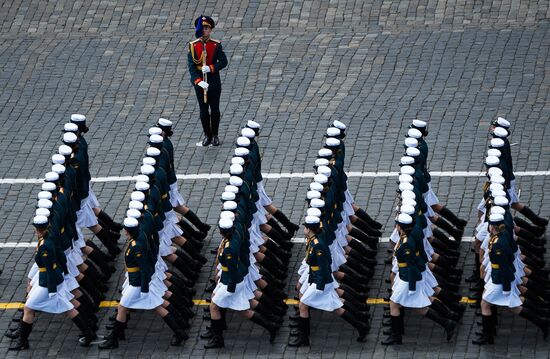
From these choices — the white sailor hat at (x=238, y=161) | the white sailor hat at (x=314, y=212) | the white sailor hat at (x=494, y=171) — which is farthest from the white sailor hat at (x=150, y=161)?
the white sailor hat at (x=494, y=171)

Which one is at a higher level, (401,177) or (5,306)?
(401,177)

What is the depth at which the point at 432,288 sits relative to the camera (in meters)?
19.2

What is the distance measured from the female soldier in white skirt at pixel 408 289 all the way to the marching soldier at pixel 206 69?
6.22 metres

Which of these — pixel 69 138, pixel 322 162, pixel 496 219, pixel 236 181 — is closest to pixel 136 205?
pixel 236 181

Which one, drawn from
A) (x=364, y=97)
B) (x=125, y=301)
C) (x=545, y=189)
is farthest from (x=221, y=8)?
(x=125, y=301)

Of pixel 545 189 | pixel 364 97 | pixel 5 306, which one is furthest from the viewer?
pixel 364 97

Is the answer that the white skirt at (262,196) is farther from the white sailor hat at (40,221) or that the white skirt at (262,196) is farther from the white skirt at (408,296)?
the white sailor hat at (40,221)

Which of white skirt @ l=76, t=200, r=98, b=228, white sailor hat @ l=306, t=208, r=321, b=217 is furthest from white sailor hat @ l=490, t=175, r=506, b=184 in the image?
white skirt @ l=76, t=200, r=98, b=228

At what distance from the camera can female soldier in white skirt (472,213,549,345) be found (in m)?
18.5

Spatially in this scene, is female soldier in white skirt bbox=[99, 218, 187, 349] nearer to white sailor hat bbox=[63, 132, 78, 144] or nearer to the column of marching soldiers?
the column of marching soldiers

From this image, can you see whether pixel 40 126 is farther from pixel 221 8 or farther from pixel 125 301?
pixel 125 301

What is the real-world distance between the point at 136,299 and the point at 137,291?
0.32 ft

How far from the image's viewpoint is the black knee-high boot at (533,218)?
21141mm

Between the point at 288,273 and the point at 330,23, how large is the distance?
8.96 metres
